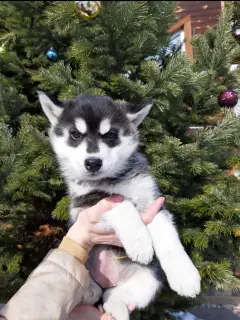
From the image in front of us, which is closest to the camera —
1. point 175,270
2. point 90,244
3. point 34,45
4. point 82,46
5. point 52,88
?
point 175,270

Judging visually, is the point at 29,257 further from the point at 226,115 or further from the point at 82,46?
the point at 226,115

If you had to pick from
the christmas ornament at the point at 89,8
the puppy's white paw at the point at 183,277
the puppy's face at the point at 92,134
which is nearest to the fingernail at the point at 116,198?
the puppy's face at the point at 92,134

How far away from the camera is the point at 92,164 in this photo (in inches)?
83.2

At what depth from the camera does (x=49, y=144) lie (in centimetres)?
261

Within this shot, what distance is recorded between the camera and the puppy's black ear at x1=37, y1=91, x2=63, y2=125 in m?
2.43

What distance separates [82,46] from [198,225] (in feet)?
5.42

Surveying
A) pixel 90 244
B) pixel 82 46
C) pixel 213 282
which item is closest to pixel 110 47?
pixel 82 46

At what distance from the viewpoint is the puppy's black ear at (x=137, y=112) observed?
2414 mm

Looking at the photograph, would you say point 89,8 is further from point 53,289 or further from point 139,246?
point 53,289

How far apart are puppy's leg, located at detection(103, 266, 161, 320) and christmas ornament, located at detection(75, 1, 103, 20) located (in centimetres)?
178

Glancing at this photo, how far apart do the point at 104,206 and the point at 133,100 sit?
3.53ft

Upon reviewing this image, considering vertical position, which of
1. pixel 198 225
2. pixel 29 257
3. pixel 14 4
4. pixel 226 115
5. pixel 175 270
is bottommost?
pixel 29 257

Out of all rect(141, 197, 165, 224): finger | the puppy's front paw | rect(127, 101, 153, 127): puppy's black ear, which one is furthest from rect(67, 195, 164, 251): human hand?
rect(127, 101, 153, 127): puppy's black ear

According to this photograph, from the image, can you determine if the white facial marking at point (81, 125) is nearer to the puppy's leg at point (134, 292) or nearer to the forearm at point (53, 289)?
the forearm at point (53, 289)
